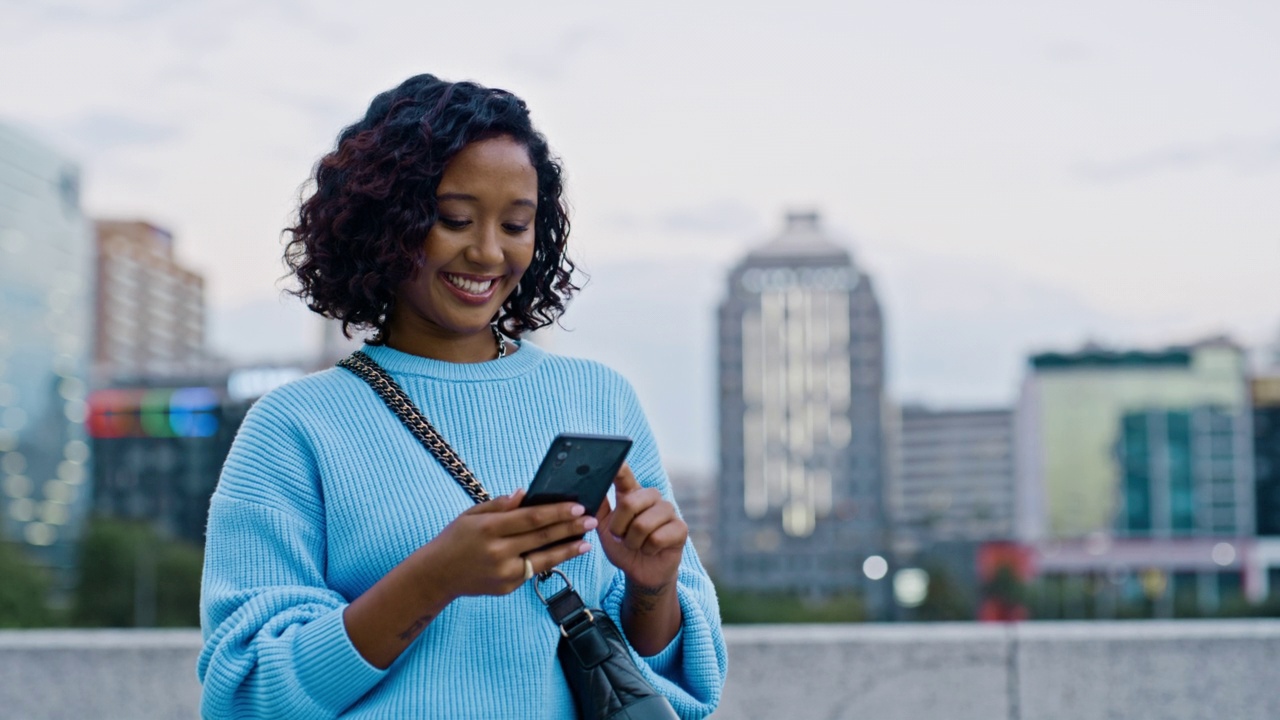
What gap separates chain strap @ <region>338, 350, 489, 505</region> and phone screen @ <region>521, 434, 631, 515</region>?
243mm

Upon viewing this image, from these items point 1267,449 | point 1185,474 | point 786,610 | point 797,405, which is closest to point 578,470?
point 786,610

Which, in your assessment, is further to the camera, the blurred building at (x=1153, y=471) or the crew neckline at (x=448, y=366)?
the blurred building at (x=1153, y=471)

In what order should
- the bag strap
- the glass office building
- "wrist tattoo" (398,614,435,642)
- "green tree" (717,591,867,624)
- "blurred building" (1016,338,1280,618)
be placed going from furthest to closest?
1. "blurred building" (1016,338,1280,618)
2. the glass office building
3. "green tree" (717,591,867,624)
4. the bag strap
5. "wrist tattoo" (398,614,435,642)

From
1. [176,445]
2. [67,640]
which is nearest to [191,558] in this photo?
[176,445]

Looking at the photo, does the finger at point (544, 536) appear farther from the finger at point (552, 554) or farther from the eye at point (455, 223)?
the eye at point (455, 223)

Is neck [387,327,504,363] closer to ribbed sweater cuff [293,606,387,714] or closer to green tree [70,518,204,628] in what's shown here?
ribbed sweater cuff [293,606,387,714]

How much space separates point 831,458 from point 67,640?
409 ft

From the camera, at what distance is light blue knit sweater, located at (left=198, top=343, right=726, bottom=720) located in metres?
1.83

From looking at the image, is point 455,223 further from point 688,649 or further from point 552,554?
point 688,649

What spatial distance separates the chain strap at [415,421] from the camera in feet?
6.42

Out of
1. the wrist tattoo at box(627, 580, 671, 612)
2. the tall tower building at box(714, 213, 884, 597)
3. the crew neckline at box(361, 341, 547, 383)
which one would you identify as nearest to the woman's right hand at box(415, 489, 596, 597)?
the wrist tattoo at box(627, 580, 671, 612)

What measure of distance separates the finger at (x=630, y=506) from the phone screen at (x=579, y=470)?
0.36 feet

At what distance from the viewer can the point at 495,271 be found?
6.66ft

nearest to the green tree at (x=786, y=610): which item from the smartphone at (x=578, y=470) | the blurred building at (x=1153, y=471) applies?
the blurred building at (x=1153, y=471)
